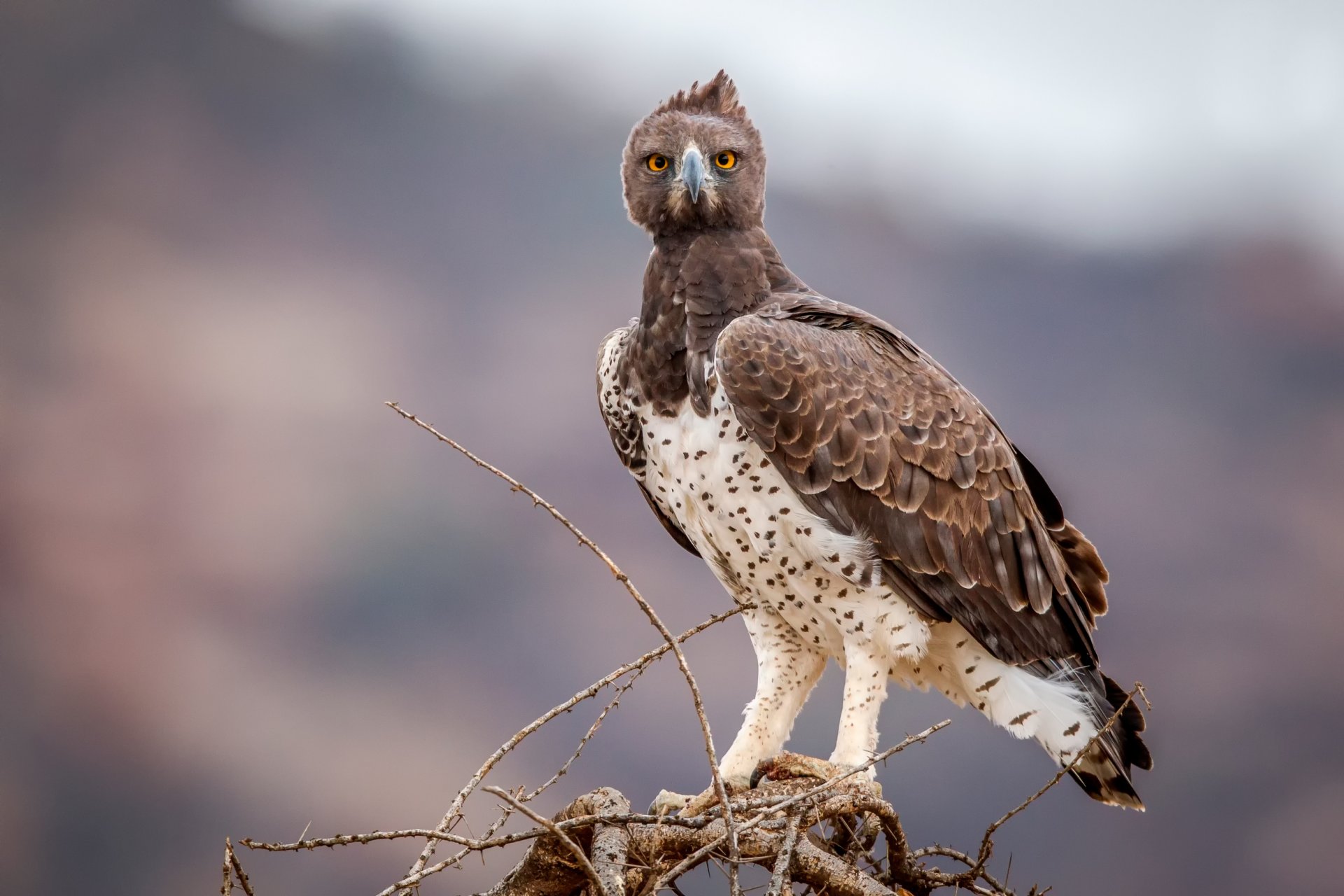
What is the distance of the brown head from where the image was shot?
2684mm

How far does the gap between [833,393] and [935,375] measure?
1.13 ft

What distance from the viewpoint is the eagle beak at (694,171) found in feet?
8.60

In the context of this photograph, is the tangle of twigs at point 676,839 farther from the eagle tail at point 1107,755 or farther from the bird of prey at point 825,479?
the eagle tail at point 1107,755

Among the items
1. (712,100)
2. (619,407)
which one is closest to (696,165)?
(712,100)

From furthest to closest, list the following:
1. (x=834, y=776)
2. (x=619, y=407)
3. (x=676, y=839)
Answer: (x=619, y=407) < (x=834, y=776) < (x=676, y=839)

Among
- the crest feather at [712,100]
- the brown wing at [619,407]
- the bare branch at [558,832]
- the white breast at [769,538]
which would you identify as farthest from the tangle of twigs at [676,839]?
the crest feather at [712,100]

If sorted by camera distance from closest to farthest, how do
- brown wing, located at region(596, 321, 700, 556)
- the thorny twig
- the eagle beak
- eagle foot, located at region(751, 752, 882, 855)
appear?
the thorny twig, eagle foot, located at region(751, 752, 882, 855), the eagle beak, brown wing, located at region(596, 321, 700, 556)

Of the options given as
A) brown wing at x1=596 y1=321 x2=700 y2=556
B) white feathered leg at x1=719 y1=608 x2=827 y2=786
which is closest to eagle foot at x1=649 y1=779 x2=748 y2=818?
white feathered leg at x1=719 y1=608 x2=827 y2=786

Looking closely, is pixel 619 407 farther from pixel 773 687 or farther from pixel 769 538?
pixel 773 687

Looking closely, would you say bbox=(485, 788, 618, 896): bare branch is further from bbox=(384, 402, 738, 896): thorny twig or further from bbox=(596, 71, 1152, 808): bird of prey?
bbox=(596, 71, 1152, 808): bird of prey

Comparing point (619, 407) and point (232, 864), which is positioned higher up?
point (619, 407)

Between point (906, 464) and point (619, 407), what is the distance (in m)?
0.67

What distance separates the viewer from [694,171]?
103 inches

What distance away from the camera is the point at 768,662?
290cm
